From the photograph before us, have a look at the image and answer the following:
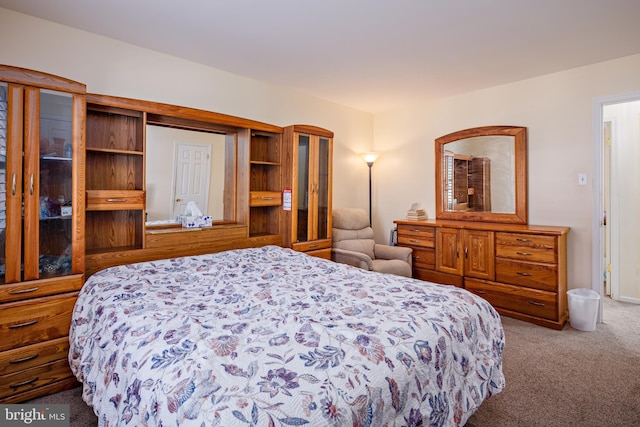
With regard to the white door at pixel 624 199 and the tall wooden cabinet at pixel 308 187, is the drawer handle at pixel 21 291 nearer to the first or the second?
the tall wooden cabinet at pixel 308 187

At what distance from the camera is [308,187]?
11.8ft

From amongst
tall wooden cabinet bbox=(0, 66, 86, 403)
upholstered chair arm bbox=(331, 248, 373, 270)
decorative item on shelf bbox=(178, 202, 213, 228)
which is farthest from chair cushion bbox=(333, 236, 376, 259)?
tall wooden cabinet bbox=(0, 66, 86, 403)

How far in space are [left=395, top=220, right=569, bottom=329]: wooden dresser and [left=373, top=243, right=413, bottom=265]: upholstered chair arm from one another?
0.17 meters

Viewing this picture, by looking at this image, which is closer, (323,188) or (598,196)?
(598,196)

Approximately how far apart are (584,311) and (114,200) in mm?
4081

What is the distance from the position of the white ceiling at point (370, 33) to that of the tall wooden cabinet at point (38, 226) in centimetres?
71

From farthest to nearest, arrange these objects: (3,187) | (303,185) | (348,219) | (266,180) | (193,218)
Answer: (348,219) < (266,180) < (303,185) < (193,218) < (3,187)

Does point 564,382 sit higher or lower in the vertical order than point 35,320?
lower

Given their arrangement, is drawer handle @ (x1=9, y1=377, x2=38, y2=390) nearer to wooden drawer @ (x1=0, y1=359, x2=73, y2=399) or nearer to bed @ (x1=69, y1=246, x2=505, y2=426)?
wooden drawer @ (x1=0, y1=359, x2=73, y2=399)

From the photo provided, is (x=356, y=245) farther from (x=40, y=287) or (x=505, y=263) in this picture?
(x=40, y=287)

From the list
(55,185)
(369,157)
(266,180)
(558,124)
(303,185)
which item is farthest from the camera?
(369,157)

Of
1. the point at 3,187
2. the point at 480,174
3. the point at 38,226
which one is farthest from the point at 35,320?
the point at 480,174

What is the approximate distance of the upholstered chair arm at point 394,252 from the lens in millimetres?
3982

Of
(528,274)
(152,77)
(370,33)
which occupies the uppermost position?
(370,33)
